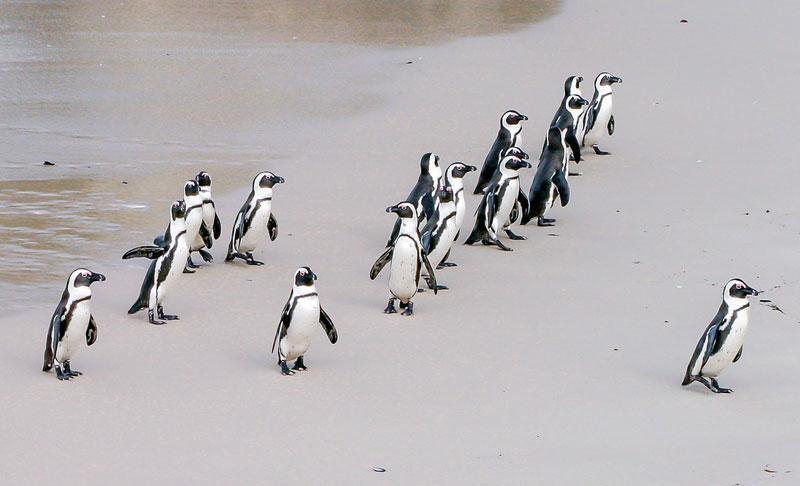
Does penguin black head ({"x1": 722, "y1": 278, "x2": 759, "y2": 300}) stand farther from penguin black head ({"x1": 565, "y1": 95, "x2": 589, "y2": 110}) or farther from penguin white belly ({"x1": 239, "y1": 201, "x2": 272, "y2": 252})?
penguin black head ({"x1": 565, "y1": 95, "x2": 589, "y2": 110})

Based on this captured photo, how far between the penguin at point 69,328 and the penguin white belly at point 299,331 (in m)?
0.90

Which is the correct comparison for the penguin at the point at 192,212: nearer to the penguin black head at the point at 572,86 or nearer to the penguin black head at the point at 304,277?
the penguin black head at the point at 304,277

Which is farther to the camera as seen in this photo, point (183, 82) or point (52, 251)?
point (183, 82)

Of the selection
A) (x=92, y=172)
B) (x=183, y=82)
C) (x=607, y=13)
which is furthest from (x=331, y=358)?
(x=607, y=13)

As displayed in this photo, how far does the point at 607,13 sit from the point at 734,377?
11163 mm

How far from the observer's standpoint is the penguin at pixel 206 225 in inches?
322

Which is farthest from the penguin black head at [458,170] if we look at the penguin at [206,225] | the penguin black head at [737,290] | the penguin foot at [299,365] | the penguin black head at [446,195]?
the penguin black head at [737,290]

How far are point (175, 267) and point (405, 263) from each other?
1.20m

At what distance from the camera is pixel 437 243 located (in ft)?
26.6

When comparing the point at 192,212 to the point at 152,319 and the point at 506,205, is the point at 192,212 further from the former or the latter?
the point at 506,205

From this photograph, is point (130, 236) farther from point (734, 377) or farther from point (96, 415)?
point (734, 377)

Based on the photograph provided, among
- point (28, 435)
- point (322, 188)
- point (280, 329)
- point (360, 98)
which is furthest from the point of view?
point (360, 98)

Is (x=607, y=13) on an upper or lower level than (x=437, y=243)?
upper

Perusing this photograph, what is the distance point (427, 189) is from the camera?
29.3ft
